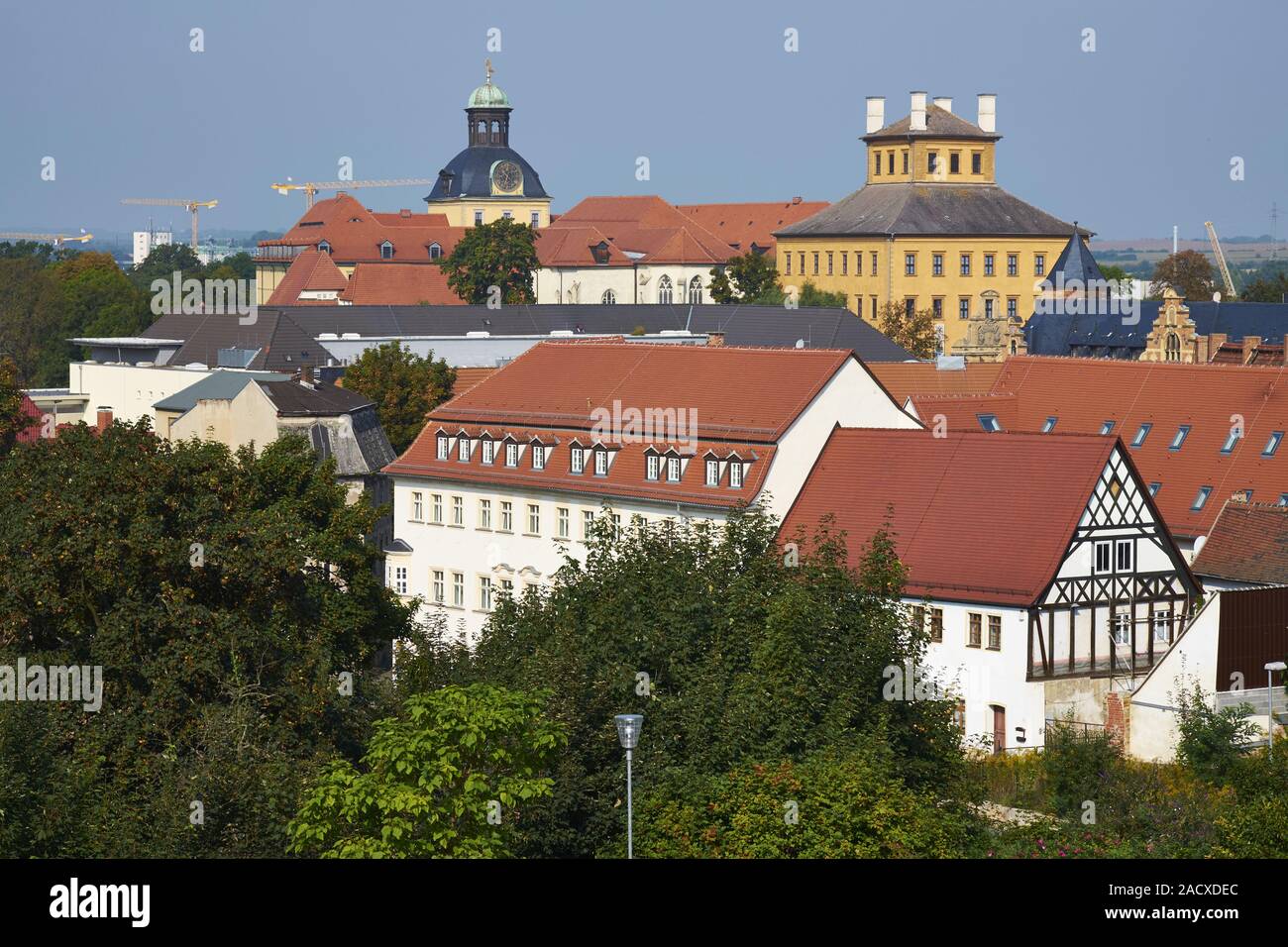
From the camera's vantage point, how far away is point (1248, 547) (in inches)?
1741

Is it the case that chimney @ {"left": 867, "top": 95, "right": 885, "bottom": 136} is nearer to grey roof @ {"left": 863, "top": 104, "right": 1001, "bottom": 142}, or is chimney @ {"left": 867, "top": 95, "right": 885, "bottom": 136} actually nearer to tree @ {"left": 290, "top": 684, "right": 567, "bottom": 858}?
grey roof @ {"left": 863, "top": 104, "right": 1001, "bottom": 142}

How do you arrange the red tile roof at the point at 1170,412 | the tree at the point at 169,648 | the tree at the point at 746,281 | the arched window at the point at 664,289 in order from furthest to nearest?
the arched window at the point at 664,289 < the tree at the point at 746,281 < the red tile roof at the point at 1170,412 < the tree at the point at 169,648

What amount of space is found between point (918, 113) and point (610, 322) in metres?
34.9

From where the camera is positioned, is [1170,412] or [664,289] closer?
[1170,412]

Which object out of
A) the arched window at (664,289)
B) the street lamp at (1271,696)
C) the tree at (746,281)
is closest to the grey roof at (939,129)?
the tree at (746,281)

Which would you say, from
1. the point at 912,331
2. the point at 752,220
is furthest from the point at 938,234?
the point at 752,220

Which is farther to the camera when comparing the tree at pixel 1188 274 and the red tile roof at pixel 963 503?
the tree at pixel 1188 274

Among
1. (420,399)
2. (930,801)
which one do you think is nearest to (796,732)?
(930,801)

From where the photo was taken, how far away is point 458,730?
21.0 meters

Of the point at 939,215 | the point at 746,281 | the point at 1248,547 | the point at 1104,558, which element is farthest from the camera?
the point at 746,281

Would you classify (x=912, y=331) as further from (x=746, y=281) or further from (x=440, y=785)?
(x=440, y=785)

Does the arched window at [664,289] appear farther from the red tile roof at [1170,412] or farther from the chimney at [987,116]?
the red tile roof at [1170,412]

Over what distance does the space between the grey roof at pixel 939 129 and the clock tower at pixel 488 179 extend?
66905 mm

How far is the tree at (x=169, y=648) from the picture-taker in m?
22.6
